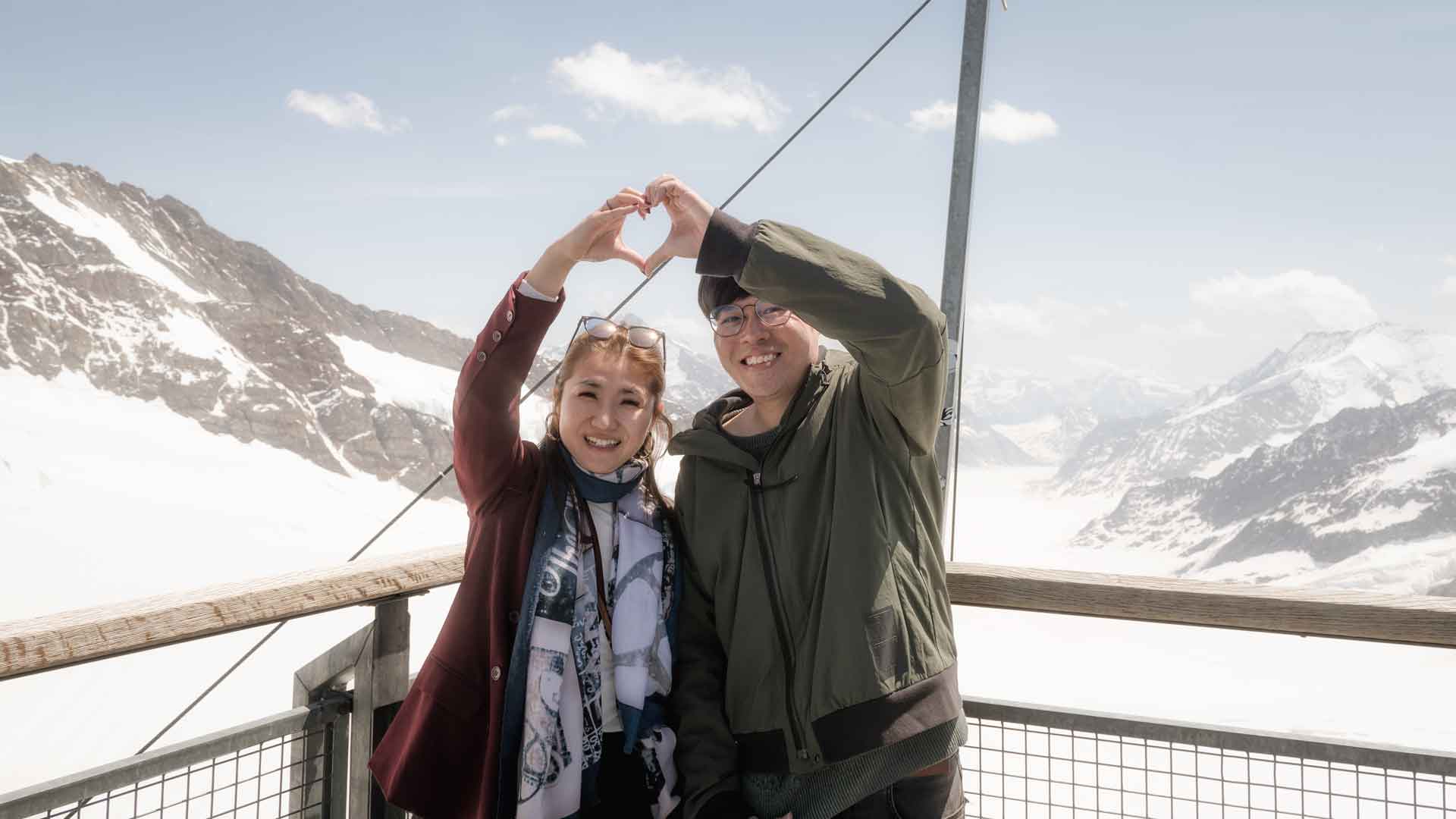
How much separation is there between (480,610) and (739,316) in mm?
705

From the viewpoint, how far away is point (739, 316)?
75.2 inches

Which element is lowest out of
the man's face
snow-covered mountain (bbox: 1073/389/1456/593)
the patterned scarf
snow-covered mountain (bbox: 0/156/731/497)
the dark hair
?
Answer: snow-covered mountain (bbox: 1073/389/1456/593)

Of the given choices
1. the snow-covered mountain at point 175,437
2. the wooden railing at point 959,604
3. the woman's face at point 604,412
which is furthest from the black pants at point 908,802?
the snow-covered mountain at point 175,437

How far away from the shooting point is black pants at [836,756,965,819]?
5.57ft

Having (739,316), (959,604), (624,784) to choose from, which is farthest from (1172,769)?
(739,316)

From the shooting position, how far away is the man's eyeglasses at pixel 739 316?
1.88m

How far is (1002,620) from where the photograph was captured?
67062mm

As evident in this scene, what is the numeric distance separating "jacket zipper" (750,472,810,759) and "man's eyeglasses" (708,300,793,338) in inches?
10.9

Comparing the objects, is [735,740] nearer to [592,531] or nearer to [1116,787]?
[592,531]

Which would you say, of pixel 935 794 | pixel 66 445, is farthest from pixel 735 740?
pixel 66 445

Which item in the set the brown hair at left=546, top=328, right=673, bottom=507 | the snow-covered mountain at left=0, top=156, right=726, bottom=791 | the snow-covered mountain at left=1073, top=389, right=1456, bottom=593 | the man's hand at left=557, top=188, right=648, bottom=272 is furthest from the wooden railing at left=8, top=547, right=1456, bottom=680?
the snow-covered mountain at left=1073, top=389, right=1456, bottom=593

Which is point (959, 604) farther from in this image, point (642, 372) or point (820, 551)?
point (642, 372)

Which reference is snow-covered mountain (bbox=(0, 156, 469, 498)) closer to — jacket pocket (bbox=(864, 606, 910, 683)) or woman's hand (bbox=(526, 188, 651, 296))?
woman's hand (bbox=(526, 188, 651, 296))

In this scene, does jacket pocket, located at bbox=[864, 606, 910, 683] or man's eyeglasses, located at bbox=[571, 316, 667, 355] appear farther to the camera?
man's eyeglasses, located at bbox=[571, 316, 667, 355]
